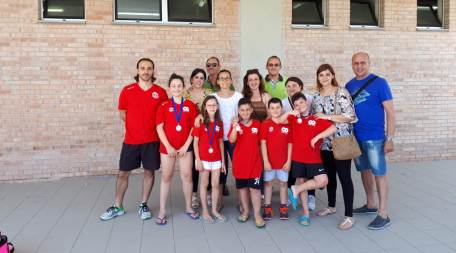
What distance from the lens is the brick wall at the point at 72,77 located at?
6695 millimetres

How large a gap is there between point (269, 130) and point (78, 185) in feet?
11.6

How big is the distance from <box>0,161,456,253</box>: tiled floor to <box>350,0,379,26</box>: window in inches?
138

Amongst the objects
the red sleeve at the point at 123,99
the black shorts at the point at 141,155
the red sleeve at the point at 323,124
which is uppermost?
the red sleeve at the point at 123,99

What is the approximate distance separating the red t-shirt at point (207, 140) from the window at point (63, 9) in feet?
12.0

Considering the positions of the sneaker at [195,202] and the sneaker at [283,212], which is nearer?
the sneaker at [283,212]

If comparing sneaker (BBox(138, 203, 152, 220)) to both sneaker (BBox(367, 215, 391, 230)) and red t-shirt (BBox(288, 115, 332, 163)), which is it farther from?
sneaker (BBox(367, 215, 391, 230))

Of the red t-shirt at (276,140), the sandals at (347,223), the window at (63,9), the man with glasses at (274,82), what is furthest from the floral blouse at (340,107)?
the window at (63,9)

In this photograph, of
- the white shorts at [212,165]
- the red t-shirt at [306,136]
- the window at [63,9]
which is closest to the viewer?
the red t-shirt at [306,136]

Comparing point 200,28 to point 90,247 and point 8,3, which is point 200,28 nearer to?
point 8,3

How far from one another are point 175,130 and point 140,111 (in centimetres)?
47

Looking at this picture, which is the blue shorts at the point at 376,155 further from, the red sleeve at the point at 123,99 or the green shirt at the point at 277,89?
the red sleeve at the point at 123,99

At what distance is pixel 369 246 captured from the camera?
13.4ft

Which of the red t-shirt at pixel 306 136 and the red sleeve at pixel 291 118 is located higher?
the red sleeve at pixel 291 118

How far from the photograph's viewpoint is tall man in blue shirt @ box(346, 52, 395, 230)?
450 centimetres
